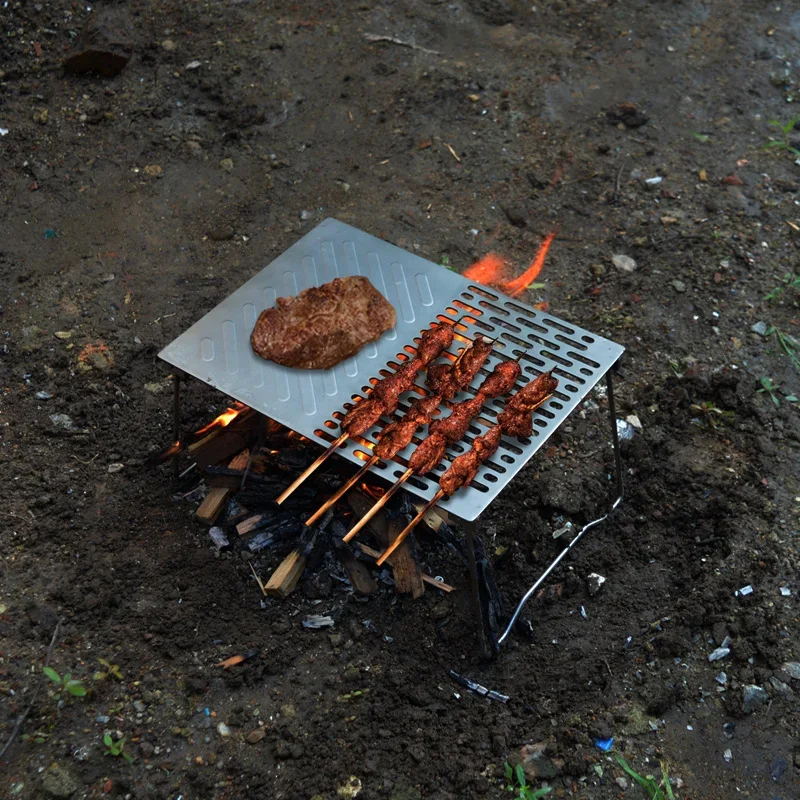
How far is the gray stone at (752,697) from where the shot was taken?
3.96 meters

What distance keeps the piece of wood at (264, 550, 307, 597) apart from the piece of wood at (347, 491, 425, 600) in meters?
0.39

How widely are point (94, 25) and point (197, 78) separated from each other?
0.92 m

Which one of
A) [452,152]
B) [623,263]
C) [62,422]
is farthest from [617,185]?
[62,422]

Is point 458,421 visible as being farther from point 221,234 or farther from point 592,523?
point 221,234

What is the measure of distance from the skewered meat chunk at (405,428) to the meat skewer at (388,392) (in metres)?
0.08

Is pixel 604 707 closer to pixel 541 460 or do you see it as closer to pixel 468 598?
pixel 468 598

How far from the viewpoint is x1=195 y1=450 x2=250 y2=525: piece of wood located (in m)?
4.58

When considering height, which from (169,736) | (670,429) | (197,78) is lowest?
(169,736)

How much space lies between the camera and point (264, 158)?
22.3 ft

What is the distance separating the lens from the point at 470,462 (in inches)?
143

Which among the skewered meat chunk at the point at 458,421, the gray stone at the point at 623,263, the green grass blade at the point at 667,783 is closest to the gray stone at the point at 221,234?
the gray stone at the point at 623,263

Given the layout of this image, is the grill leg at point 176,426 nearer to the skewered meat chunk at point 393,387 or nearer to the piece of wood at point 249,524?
the piece of wood at point 249,524

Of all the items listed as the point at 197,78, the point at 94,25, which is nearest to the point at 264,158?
the point at 197,78

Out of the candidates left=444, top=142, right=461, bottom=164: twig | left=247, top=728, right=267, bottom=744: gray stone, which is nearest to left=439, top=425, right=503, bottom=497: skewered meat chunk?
left=247, top=728, right=267, bottom=744: gray stone
